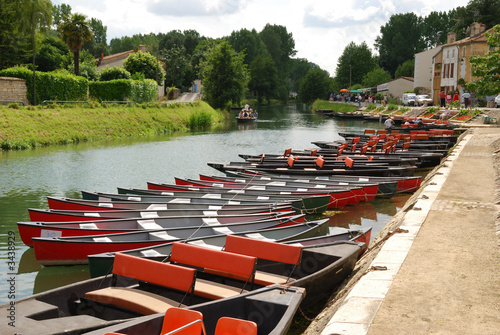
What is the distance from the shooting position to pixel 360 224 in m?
14.7

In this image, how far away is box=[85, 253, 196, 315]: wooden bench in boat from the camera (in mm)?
6547

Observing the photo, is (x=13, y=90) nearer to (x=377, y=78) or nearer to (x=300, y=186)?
(x=300, y=186)

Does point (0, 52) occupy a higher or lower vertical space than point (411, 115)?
higher

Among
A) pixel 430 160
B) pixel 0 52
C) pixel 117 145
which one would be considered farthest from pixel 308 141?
pixel 0 52

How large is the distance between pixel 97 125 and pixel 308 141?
16.0m

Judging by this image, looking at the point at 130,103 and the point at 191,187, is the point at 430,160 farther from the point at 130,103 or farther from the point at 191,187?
the point at 130,103

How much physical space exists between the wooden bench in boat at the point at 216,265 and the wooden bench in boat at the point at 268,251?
0.52 meters

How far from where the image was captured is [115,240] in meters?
9.80

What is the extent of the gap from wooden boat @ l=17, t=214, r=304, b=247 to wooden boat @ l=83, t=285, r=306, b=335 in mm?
4279

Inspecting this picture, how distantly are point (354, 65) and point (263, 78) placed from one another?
20.1 metres

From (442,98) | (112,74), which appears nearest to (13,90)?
(112,74)

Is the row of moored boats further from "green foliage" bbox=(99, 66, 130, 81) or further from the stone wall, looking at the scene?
"green foliage" bbox=(99, 66, 130, 81)

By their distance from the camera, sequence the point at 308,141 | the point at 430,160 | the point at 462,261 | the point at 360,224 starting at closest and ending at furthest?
the point at 462,261 < the point at 360,224 < the point at 430,160 < the point at 308,141

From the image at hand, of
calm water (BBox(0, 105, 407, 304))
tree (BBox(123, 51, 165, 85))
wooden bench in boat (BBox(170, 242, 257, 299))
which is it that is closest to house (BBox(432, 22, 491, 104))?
calm water (BBox(0, 105, 407, 304))
